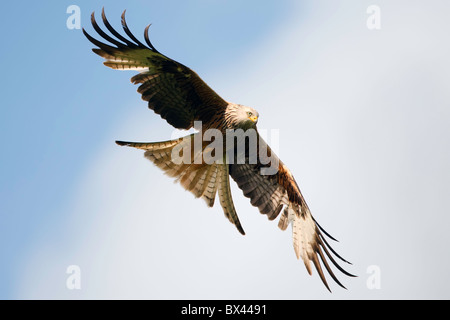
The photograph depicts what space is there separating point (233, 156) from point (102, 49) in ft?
8.32

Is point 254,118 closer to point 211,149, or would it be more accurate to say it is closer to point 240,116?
point 240,116

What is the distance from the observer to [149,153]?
30.9 ft

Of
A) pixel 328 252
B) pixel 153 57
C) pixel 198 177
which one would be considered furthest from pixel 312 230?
pixel 153 57

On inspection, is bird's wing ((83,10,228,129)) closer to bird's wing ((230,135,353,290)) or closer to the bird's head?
the bird's head

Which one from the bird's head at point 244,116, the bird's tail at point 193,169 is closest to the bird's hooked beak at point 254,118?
the bird's head at point 244,116

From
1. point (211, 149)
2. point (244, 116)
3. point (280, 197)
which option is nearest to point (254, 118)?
point (244, 116)

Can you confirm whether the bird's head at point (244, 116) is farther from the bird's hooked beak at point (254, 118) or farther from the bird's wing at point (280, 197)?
the bird's wing at point (280, 197)

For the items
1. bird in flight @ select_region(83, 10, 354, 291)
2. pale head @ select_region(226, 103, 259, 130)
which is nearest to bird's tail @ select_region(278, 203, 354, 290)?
bird in flight @ select_region(83, 10, 354, 291)

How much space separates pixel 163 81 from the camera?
29.2ft

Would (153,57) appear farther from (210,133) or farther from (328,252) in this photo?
(328,252)

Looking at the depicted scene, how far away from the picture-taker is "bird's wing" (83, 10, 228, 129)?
8719mm

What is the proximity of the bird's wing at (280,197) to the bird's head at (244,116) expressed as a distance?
1.01 m

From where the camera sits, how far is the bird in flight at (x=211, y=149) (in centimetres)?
880
